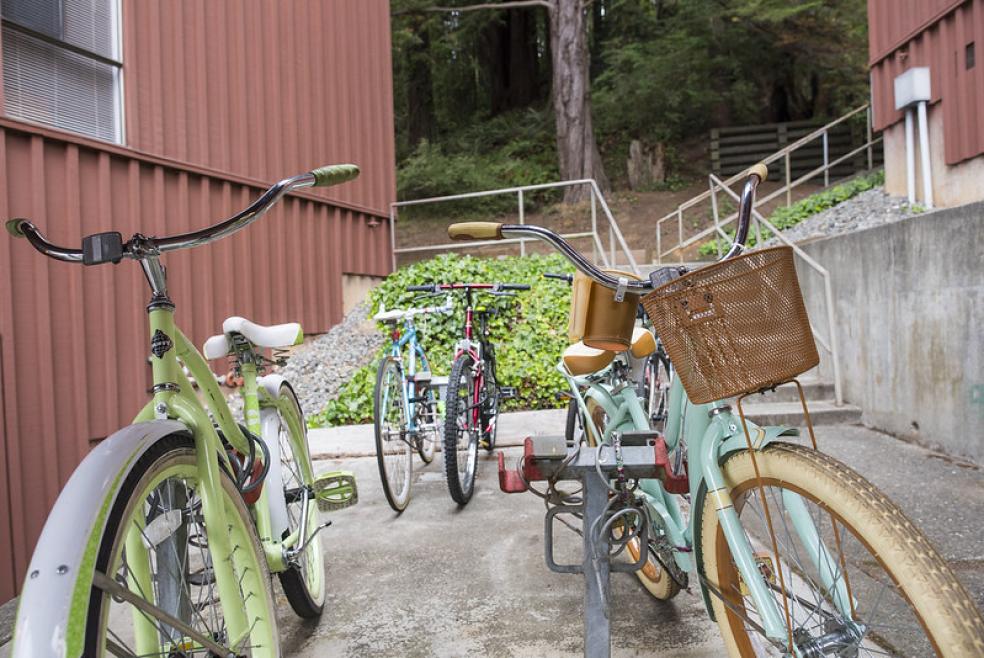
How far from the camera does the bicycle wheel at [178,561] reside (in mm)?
1216

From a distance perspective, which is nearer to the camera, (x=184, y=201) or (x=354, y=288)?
(x=184, y=201)

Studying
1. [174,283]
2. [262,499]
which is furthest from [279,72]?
[262,499]

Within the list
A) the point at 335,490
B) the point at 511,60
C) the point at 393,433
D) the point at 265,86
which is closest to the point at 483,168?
the point at 511,60

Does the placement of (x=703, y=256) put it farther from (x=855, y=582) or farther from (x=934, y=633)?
(x=934, y=633)

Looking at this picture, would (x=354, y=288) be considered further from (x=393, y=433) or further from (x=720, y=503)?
(x=720, y=503)

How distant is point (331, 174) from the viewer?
1.64 metres

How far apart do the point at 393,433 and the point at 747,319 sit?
265 centimetres

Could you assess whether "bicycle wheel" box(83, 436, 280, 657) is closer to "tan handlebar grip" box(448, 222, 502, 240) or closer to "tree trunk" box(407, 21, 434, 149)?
"tan handlebar grip" box(448, 222, 502, 240)

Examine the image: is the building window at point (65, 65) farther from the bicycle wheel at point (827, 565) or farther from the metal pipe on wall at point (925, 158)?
the metal pipe on wall at point (925, 158)

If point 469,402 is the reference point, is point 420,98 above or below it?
above

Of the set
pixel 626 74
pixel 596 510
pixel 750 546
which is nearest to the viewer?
pixel 750 546

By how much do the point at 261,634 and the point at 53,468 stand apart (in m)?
2.70

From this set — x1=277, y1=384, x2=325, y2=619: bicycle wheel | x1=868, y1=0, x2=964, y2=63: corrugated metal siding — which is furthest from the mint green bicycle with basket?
x1=868, y1=0, x2=964, y2=63: corrugated metal siding

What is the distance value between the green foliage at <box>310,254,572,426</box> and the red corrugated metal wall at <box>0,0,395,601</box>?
38.5 inches
